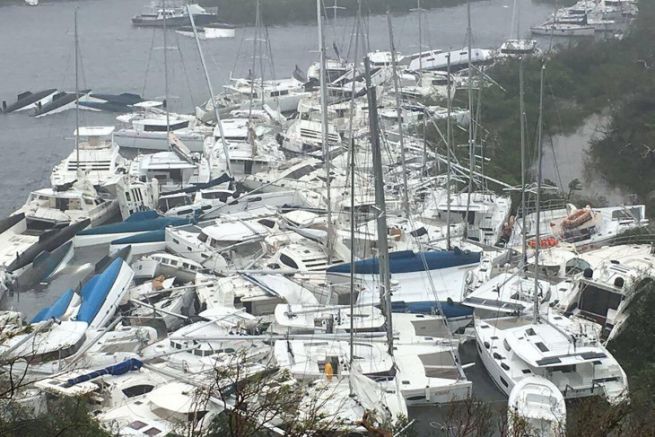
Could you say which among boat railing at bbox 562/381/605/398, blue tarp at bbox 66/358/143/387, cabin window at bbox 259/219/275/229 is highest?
cabin window at bbox 259/219/275/229

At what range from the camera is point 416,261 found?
52.6 ft

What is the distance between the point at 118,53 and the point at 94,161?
61.2 feet

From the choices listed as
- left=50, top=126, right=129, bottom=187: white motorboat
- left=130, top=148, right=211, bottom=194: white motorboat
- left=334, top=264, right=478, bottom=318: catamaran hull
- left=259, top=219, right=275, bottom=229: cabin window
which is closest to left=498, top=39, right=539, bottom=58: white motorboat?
left=130, top=148, right=211, bottom=194: white motorboat

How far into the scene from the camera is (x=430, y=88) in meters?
30.7

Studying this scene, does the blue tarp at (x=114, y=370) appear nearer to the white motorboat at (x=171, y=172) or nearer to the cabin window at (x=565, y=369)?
the cabin window at (x=565, y=369)

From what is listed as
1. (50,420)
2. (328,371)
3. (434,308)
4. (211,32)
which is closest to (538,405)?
(328,371)

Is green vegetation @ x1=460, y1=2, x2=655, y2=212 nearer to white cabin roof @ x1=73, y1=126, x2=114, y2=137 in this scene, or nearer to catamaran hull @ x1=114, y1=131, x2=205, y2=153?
catamaran hull @ x1=114, y1=131, x2=205, y2=153

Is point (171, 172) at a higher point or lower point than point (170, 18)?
lower

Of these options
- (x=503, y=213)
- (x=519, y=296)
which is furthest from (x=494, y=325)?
(x=503, y=213)

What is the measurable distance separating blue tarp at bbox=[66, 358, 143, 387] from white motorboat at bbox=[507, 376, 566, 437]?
469 cm

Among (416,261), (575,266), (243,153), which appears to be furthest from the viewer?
(243,153)

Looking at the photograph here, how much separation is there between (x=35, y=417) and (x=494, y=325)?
21.5 ft

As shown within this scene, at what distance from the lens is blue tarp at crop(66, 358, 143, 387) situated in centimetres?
1263

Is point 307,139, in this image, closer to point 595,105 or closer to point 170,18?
point 595,105
